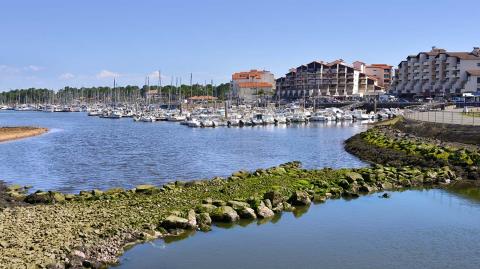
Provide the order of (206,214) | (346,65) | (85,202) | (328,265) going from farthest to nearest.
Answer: (346,65) < (85,202) < (206,214) < (328,265)

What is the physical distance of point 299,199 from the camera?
2831 centimetres

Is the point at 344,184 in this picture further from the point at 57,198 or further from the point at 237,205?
the point at 57,198

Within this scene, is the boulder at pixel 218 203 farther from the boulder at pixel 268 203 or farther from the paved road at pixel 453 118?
the paved road at pixel 453 118

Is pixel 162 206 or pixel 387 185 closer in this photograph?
pixel 162 206

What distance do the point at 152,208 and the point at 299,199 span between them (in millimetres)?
7845

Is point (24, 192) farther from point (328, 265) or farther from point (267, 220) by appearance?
point (328, 265)

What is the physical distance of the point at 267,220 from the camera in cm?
2534

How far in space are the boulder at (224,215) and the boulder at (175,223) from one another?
1906 mm

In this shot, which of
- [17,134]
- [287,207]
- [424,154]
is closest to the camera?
[287,207]

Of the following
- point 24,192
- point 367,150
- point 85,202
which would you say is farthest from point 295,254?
point 367,150

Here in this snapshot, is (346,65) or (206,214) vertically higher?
(346,65)

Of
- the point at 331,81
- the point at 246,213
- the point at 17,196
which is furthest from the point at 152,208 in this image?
the point at 331,81

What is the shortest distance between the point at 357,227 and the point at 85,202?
12.9 meters

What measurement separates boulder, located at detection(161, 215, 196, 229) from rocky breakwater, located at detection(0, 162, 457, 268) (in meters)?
0.02
